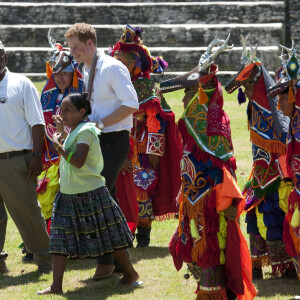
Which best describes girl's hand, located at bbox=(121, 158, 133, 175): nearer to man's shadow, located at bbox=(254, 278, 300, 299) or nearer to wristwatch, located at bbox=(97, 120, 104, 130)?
wristwatch, located at bbox=(97, 120, 104, 130)

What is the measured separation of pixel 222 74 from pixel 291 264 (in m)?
10.9

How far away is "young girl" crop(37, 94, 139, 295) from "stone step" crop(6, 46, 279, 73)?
1180cm

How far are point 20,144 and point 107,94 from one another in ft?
3.21

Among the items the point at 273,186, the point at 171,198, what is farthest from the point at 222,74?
the point at 273,186

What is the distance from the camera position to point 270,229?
23.1 ft

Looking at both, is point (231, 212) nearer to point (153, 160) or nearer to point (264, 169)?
point (264, 169)

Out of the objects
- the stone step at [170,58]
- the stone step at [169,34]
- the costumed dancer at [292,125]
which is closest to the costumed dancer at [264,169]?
the costumed dancer at [292,125]

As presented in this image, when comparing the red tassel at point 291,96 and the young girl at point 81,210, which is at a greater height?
the red tassel at point 291,96

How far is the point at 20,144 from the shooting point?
7141mm

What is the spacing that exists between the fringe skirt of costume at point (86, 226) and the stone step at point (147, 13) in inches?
567

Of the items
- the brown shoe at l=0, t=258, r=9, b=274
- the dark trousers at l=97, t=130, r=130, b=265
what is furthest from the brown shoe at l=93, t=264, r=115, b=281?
the brown shoe at l=0, t=258, r=9, b=274

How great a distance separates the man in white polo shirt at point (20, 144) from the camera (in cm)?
712

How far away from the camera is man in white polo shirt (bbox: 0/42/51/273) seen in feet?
23.4

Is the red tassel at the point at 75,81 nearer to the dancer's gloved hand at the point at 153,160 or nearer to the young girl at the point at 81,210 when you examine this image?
the dancer's gloved hand at the point at 153,160
